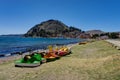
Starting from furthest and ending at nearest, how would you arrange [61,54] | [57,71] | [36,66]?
[61,54]
[36,66]
[57,71]

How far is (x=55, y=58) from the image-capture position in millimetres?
31344

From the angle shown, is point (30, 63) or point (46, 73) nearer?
point (46, 73)

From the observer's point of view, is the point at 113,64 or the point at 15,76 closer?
the point at 15,76

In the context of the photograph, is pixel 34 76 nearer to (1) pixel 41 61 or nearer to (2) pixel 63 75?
(2) pixel 63 75

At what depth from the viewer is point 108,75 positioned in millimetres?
18469

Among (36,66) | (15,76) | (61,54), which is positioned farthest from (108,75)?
(61,54)

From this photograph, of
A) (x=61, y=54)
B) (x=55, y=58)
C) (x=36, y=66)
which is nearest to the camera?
(x=36, y=66)

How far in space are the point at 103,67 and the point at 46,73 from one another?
533 cm

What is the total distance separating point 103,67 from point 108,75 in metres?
3.34

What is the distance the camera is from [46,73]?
67.5 feet

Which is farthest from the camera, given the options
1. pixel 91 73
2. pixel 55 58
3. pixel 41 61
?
pixel 55 58

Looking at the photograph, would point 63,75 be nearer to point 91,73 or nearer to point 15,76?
point 91,73

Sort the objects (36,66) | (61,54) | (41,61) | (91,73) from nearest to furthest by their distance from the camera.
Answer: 1. (91,73)
2. (36,66)
3. (41,61)
4. (61,54)

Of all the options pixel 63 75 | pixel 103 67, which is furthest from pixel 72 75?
pixel 103 67
